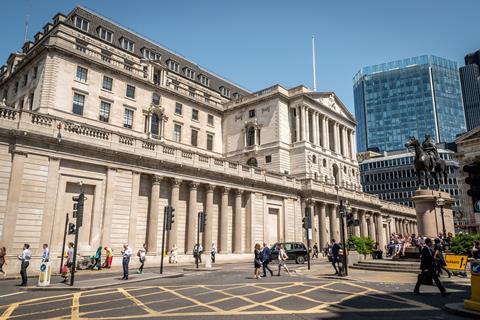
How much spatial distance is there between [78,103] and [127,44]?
54.9ft

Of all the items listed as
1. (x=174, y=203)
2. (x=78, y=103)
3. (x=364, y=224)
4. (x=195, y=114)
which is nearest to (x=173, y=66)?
(x=195, y=114)

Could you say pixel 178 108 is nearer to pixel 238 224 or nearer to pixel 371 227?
pixel 238 224

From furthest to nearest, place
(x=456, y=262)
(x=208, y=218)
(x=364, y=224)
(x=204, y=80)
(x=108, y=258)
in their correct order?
(x=204, y=80)
(x=364, y=224)
(x=208, y=218)
(x=108, y=258)
(x=456, y=262)

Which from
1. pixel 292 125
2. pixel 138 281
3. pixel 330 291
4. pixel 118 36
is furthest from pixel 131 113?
pixel 330 291

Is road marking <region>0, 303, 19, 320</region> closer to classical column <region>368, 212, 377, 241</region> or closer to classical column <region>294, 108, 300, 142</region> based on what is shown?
classical column <region>294, 108, 300, 142</region>

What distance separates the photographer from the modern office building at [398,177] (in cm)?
9812

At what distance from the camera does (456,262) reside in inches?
692

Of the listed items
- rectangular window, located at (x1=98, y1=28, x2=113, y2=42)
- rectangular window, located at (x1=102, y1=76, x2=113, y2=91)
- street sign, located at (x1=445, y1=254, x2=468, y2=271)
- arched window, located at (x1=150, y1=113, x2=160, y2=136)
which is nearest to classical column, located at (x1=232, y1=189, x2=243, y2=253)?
arched window, located at (x1=150, y1=113, x2=160, y2=136)

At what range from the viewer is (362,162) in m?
112

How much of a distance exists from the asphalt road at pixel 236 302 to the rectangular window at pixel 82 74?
29679 mm

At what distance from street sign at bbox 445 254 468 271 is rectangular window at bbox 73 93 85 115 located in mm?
37260

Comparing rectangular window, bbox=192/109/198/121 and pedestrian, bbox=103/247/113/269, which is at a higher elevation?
rectangular window, bbox=192/109/198/121

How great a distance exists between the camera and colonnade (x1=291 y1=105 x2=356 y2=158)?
53.7m

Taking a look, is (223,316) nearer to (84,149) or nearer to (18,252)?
(18,252)
